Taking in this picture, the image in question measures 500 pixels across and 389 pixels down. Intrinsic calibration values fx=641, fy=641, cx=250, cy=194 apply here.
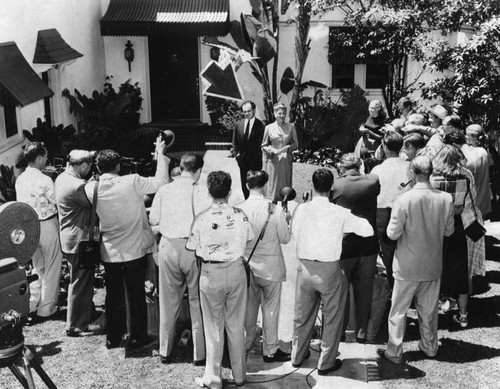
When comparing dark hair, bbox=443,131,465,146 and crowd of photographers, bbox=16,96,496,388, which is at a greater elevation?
dark hair, bbox=443,131,465,146

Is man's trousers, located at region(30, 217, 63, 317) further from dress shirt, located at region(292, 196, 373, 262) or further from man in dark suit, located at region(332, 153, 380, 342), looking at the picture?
man in dark suit, located at region(332, 153, 380, 342)

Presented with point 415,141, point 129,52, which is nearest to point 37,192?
point 415,141

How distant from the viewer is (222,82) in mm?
13836

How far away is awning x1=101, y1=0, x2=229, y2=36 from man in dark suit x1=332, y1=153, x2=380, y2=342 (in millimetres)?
8879

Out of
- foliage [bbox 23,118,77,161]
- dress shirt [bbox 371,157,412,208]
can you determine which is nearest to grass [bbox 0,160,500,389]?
dress shirt [bbox 371,157,412,208]

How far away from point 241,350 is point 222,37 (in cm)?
1035

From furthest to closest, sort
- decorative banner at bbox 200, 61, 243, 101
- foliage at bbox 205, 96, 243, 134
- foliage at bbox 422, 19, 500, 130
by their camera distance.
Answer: foliage at bbox 205, 96, 243, 134
decorative banner at bbox 200, 61, 243, 101
foliage at bbox 422, 19, 500, 130

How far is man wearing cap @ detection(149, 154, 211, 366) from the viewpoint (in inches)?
216

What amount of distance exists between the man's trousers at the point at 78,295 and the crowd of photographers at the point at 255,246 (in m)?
0.01

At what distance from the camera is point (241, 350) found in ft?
17.4

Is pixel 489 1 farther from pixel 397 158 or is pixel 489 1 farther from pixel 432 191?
pixel 432 191

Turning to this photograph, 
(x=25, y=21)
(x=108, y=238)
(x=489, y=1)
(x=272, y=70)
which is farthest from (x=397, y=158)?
(x=272, y=70)

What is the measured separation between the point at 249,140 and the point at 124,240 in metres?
4.03

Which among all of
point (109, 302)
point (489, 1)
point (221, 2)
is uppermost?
point (221, 2)
